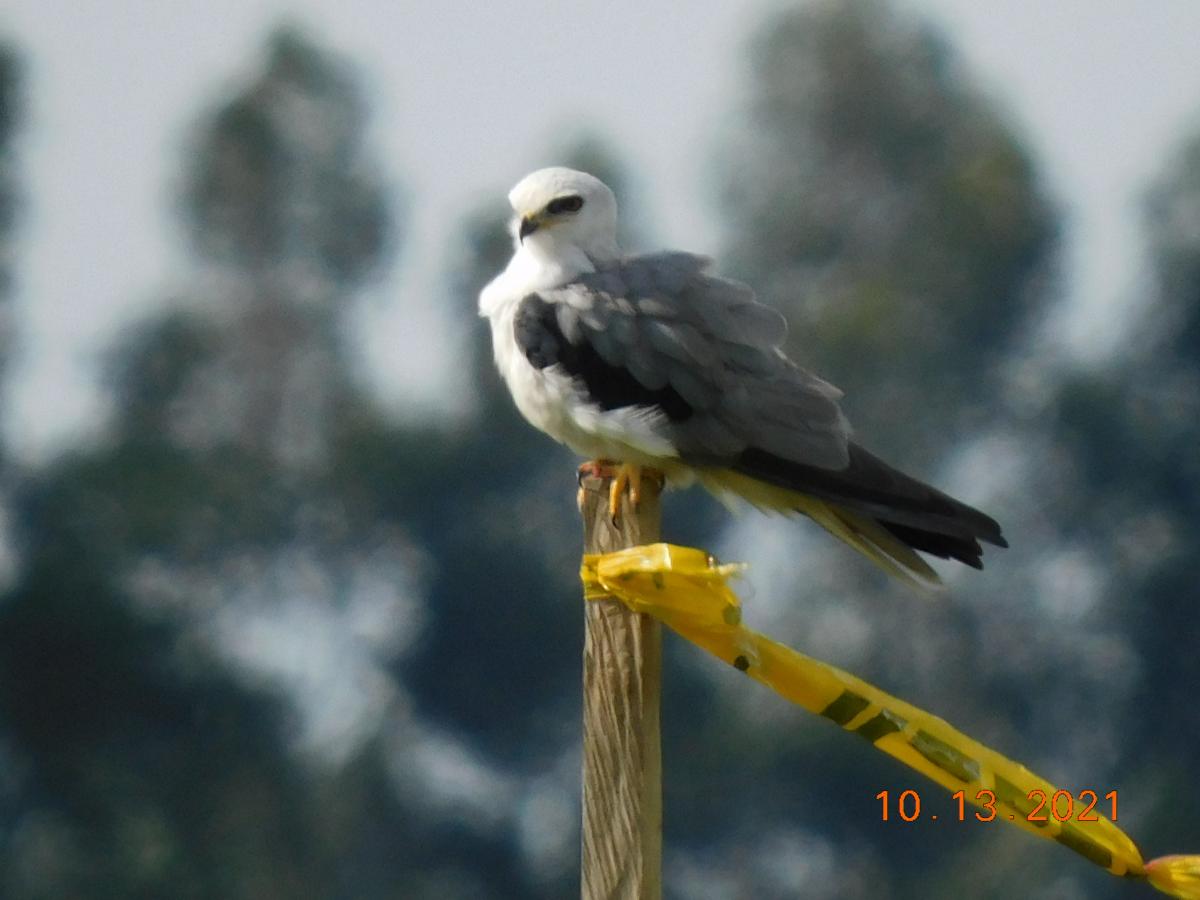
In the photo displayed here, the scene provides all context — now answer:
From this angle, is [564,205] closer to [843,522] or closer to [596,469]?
[596,469]

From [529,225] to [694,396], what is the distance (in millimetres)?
837

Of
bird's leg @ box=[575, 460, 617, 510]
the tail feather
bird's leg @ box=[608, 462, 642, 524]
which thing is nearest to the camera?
bird's leg @ box=[608, 462, 642, 524]

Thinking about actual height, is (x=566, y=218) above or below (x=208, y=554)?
below

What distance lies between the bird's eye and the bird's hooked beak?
5 centimetres

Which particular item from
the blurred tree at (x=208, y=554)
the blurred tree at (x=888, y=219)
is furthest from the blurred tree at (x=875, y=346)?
the blurred tree at (x=208, y=554)

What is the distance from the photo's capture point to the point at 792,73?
46.0 meters

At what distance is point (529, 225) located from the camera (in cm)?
806

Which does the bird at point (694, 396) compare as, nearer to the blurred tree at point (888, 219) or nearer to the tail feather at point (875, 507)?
the tail feather at point (875, 507)

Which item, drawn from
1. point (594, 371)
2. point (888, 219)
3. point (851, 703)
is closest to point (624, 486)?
point (594, 371)

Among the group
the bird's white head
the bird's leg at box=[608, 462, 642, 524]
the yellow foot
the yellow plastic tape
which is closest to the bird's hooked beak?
the bird's white head

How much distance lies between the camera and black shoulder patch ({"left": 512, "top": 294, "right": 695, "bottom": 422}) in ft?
24.7

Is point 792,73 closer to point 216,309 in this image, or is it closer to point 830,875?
point 216,309

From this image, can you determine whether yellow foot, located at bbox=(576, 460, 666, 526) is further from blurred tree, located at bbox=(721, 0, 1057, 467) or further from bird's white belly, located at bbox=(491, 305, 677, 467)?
blurred tree, located at bbox=(721, 0, 1057, 467)

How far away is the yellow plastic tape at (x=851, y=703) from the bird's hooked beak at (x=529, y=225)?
181 cm
